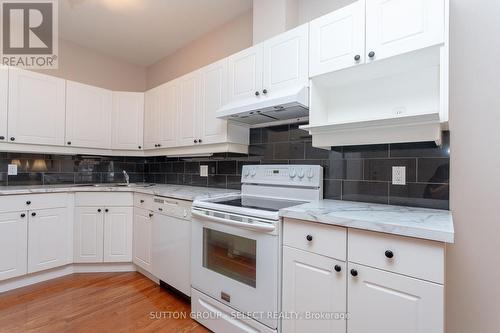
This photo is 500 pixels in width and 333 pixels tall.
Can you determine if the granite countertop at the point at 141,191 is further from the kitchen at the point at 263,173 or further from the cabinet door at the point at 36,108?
the cabinet door at the point at 36,108

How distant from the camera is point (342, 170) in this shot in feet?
6.00

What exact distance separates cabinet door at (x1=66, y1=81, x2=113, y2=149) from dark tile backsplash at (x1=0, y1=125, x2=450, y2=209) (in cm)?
36

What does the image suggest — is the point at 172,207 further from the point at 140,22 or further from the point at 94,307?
the point at 140,22

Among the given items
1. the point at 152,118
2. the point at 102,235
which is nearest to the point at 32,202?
the point at 102,235

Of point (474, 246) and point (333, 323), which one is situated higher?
point (474, 246)

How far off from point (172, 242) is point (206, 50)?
2.23 metres

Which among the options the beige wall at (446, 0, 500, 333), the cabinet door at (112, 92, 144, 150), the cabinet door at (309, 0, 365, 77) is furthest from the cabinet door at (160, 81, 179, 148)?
the beige wall at (446, 0, 500, 333)

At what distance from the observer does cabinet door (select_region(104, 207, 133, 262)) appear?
267cm

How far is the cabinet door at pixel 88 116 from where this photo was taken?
2871 millimetres

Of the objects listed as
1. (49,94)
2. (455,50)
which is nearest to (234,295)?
(455,50)

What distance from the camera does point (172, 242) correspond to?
→ 2.20 metres

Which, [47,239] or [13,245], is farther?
[47,239]

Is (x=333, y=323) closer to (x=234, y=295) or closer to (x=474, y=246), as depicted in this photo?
(x=234, y=295)

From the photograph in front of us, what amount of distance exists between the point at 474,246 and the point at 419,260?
0.62 m
